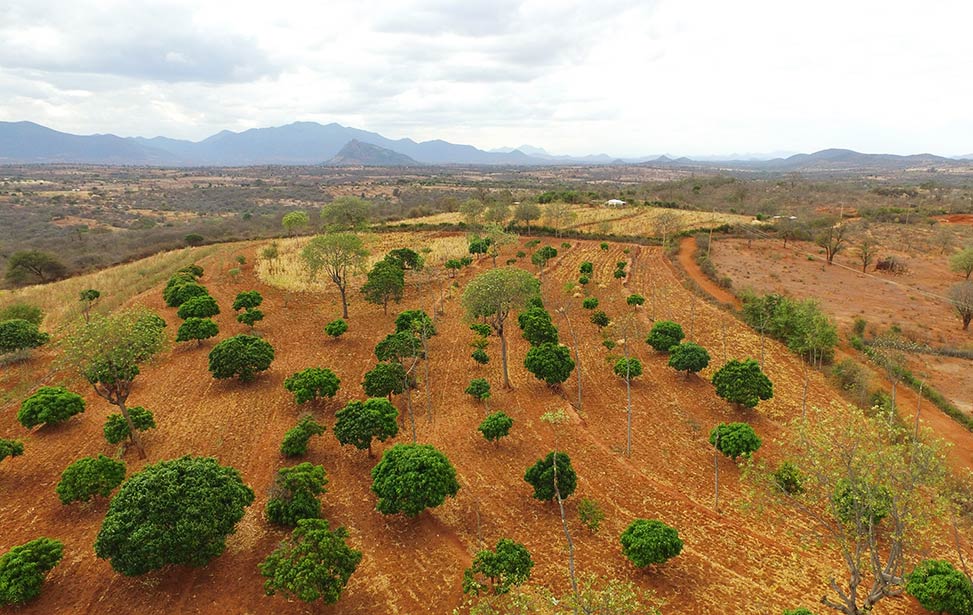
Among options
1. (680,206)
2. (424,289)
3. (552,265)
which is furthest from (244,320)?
(680,206)

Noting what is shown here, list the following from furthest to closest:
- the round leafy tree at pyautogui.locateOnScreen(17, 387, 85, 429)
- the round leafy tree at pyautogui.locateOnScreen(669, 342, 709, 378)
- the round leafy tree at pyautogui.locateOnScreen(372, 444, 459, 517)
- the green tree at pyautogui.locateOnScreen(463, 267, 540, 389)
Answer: the round leafy tree at pyautogui.locateOnScreen(669, 342, 709, 378) < the green tree at pyautogui.locateOnScreen(463, 267, 540, 389) < the round leafy tree at pyautogui.locateOnScreen(17, 387, 85, 429) < the round leafy tree at pyautogui.locateOnScreen(372, 444, 459, 517)

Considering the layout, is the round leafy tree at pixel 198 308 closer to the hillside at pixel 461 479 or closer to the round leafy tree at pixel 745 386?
the hillside at pixel 461 479

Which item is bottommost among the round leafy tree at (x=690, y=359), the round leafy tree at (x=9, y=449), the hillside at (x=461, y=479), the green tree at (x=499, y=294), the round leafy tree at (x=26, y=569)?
the hillside at (x=461, y=479)

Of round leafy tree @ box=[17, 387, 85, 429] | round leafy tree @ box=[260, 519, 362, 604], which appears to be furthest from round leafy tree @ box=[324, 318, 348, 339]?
round leafy tree @ box=[260, 519, 362, 604]

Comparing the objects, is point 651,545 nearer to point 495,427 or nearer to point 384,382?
point 495,427

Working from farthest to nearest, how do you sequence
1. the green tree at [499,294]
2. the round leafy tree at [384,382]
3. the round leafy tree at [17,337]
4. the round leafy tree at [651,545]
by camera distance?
the round leafy tree at [17,337] → the green tree at [499,294] → the round leafy tree at [384,382] → the round leafy tree at [651,545]

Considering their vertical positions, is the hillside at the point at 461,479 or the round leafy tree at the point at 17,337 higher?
the round leafy tree at the point at 17,337

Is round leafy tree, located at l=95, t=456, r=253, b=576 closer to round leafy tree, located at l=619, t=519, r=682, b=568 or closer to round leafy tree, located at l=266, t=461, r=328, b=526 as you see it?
round leafy tree, located at l=266, t=461, r=328, b=526

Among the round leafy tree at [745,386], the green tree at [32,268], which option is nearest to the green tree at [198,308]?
the round leafy tree at [745,386]
